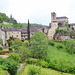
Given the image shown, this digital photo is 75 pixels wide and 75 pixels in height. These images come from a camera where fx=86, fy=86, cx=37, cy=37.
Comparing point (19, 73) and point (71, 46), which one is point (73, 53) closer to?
point (71, 46)

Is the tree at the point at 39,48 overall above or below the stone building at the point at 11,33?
below

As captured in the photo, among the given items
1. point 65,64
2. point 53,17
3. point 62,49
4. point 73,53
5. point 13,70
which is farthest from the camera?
point 53,17

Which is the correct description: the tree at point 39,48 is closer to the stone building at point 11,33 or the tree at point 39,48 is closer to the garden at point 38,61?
the garden at point 38,61

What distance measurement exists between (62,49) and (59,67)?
62.7 feet

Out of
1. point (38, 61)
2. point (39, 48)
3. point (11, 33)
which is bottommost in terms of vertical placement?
point (38, 61)

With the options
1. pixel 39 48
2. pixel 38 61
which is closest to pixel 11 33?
pixel 39 48

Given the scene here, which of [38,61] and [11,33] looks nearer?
[38,61]

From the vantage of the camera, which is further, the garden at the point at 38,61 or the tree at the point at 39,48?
the tree at the point at 39,48

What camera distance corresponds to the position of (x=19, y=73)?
13789 millimetres

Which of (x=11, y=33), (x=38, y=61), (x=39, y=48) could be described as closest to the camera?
(x=38, y=61)

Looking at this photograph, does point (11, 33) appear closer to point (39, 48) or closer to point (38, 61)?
point (39, 48)

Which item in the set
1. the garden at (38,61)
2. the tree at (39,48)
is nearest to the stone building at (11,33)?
the garden at (38,61)

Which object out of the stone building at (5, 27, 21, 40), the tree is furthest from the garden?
the stone building at (5, 27, 21, 40)

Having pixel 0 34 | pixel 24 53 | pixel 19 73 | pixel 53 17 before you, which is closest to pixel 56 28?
pixel 53 17
